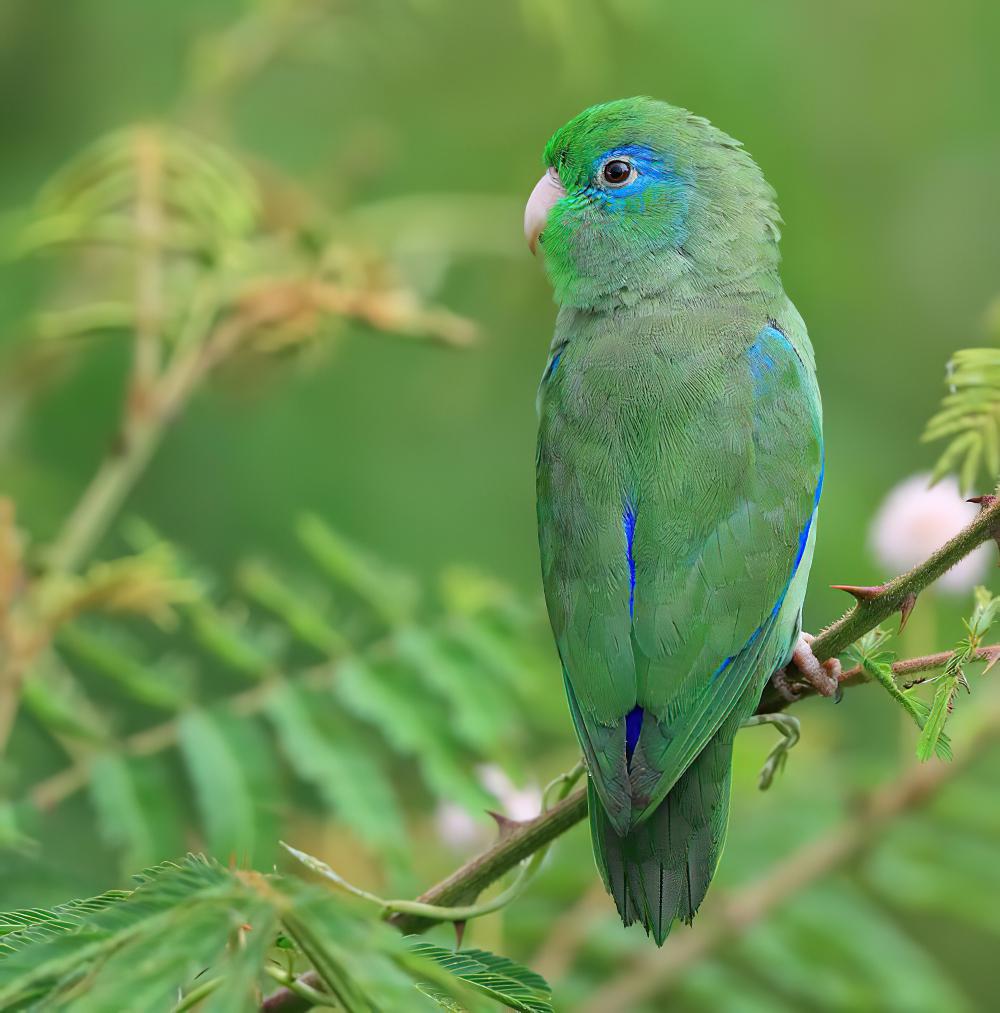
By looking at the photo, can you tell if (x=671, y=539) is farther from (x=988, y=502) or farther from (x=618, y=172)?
(x=618, y=172)

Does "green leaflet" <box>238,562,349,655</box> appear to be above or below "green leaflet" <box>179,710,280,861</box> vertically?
above

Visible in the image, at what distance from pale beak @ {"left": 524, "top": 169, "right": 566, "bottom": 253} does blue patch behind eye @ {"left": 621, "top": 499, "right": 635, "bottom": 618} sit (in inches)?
37.7

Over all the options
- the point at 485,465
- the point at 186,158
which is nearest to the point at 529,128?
the point at 485,465

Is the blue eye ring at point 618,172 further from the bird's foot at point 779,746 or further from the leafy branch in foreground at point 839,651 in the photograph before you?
the leafy branch in foreground at point 839,651

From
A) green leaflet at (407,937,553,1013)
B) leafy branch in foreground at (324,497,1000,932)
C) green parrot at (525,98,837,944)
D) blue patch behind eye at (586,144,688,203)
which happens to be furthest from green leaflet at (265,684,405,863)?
blue patch behind eye at (586,144,688,203)

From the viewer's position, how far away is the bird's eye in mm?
3086

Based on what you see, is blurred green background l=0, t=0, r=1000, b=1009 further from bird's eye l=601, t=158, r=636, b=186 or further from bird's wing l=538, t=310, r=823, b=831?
bird's wing l=538, t=310, r=823, b=831

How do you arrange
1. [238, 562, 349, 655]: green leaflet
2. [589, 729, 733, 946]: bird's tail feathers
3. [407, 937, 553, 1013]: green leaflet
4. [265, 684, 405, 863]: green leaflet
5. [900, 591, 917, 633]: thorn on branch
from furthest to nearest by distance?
[238, 562, 349, 655]: green leaflet, [265, 684, 405, 863]: green leaflet, [589, 729, 733, 946]: bird's tail feathers, [900, 591, 917, 633]: thorn on branch, [407, 937, 553, 1013]: green leaflet

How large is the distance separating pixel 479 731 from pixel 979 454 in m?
1.15

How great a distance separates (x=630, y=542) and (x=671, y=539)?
73 mm

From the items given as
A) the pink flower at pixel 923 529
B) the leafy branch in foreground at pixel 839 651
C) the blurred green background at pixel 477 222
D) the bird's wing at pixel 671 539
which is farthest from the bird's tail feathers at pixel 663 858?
the blurred green background at pixel 477 222

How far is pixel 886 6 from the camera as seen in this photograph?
5875 mm

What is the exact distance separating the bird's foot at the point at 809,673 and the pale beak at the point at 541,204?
1.22 metres

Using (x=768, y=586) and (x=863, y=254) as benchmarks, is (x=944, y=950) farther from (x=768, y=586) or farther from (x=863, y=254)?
(x=768, y=586)
